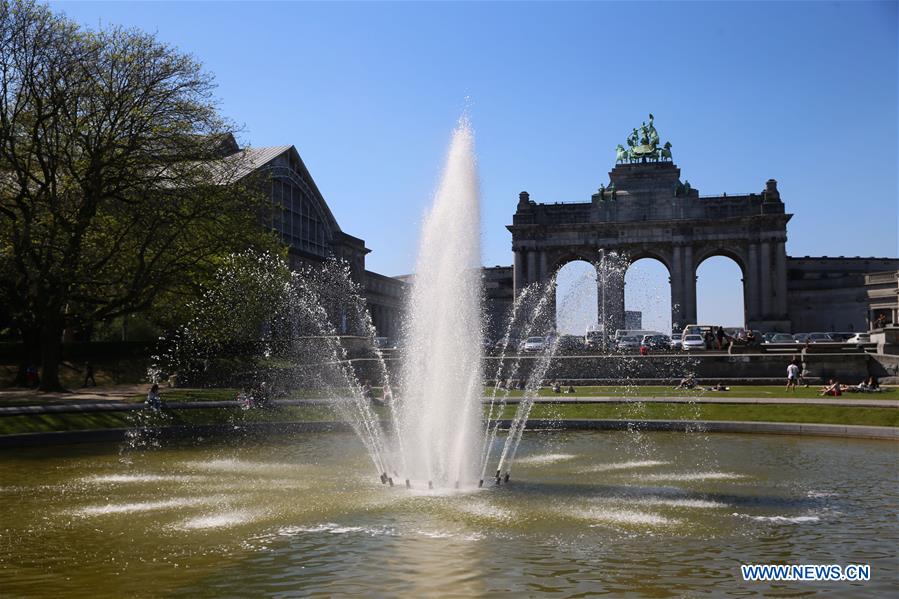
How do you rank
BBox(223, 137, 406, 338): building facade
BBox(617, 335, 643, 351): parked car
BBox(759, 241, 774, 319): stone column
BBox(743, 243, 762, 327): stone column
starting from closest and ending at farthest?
BBox(617, 335, 643, 351): parked car, BBox(223, 137, 406, 338): building facade, BBox(759, 241, 774, 319): stone column, BBox(743, 243, 762, 327): stone column

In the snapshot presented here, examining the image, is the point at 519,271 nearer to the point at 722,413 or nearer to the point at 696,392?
the point at 696,392

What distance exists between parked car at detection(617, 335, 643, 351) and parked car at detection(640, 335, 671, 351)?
0.75 m

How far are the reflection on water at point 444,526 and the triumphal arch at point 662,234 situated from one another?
2930 inches

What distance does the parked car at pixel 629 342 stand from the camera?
58.1 meters

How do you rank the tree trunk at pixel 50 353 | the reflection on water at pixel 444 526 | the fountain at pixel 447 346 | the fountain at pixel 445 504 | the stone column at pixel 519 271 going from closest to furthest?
the reflection on water at pixel 444 526 < the fountain at pixel 445 504 < the fountain at pixel 447 346 < the tree trunk at pixel 50 353 < the stone column at pixel 519 271

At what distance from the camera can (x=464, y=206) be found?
19781mm

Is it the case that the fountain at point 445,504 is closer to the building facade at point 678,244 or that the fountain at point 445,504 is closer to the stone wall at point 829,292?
the building facade at point 678,244

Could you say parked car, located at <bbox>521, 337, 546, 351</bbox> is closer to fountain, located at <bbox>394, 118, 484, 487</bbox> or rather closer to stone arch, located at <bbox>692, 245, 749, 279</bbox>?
fountain, located at <bbox>394, 118, 484, 487</bbox>

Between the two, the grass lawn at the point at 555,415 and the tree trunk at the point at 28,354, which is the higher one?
the tree trunk at the point at 28,354

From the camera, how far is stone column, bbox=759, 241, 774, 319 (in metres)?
90.8

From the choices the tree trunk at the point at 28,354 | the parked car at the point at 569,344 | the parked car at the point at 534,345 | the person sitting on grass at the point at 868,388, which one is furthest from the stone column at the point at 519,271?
the person sitting on grass at the point at 868,388

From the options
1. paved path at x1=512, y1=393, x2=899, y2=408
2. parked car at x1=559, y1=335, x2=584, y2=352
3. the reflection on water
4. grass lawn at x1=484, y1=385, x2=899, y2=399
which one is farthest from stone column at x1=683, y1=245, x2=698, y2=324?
the reflection on water

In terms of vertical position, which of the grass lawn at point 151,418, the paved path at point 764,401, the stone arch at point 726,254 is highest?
the stone arch at point 726,254

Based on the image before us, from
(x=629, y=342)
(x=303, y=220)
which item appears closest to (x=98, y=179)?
(x=629, y=342)
